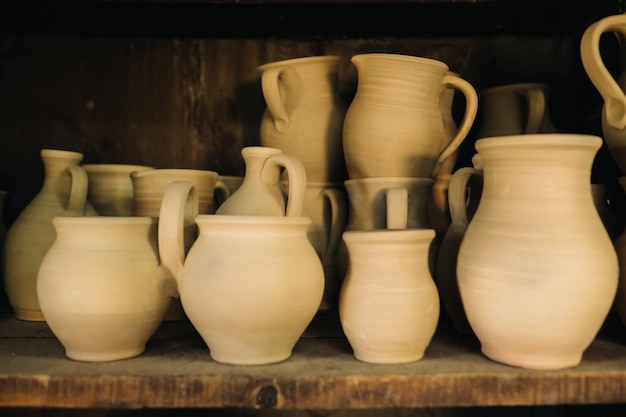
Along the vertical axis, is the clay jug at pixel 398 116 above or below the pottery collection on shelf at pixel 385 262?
above

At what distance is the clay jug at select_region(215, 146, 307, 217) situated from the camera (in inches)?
32.8

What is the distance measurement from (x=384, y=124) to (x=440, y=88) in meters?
0.12

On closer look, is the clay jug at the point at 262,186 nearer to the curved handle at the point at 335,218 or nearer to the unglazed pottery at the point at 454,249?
the curved handle at the point at 335,218

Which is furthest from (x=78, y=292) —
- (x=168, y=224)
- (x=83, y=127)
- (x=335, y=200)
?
(x=83, y=127)

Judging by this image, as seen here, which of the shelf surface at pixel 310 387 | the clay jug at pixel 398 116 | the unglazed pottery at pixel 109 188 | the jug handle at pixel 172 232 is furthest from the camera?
the unglazed pottery at pixel 109 188

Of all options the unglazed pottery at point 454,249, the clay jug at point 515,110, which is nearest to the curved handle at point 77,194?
the unglazed pottery at point 454,249

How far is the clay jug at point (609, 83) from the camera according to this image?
778mm

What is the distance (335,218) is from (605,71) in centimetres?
46

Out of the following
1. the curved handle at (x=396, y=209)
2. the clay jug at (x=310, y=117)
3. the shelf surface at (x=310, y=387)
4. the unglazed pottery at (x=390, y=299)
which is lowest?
the shelf surface at (x=310, y=387)

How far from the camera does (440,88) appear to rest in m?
0.95

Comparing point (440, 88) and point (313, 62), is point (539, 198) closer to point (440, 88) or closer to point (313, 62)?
point (440, 88)

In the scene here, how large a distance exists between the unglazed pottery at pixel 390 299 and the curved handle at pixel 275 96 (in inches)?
12.9

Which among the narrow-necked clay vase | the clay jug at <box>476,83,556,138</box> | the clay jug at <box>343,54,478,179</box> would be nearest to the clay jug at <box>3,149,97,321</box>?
the narrow-necked clay vase

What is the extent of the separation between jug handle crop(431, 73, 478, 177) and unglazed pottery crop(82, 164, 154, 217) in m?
0.53
